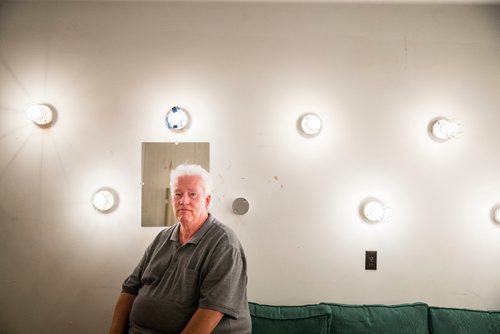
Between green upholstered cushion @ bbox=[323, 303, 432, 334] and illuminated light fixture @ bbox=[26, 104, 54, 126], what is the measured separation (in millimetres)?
2059

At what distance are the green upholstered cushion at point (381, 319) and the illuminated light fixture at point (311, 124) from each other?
1.04 metres

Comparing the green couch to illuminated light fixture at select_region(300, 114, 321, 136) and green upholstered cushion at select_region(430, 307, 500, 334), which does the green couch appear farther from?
illuminated light fixture at select_region(300, 114, 321, 136)

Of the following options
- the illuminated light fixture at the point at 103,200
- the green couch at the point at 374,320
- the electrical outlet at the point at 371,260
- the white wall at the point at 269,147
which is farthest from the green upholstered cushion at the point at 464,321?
the illuminated light fixture at the point at 103,200

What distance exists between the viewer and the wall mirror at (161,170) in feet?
7.24

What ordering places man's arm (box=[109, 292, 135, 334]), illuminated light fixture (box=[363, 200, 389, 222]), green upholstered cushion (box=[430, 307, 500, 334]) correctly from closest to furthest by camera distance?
1. man's arm (box=[109, 292, 135, 334])
2. green upholstered cushion (box=[430, 307, 500, 334])
3. illuminated light fixture (box=[363, 200, 389, 222])

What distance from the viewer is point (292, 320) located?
196 centimetres

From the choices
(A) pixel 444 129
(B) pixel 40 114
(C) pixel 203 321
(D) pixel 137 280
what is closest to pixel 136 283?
(D) pixel 137 280

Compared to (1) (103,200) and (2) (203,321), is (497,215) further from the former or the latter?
(1) (103,200)

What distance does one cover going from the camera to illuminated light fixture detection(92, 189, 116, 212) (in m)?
2.16

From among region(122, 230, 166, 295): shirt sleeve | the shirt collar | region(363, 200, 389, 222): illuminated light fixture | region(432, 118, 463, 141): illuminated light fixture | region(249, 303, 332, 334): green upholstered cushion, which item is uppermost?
region(432, 118, 463, 141): illuminated light fixture

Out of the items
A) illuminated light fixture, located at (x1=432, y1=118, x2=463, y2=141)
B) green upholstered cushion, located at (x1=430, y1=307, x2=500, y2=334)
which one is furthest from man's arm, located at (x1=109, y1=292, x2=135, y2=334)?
illuminated light fixture, located at (x1=432, y1=118, x2=463, y2=141)

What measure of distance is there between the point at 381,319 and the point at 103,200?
5.79 feet

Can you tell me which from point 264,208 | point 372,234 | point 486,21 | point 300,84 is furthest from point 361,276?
point 486,21

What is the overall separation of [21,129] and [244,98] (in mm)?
1428
